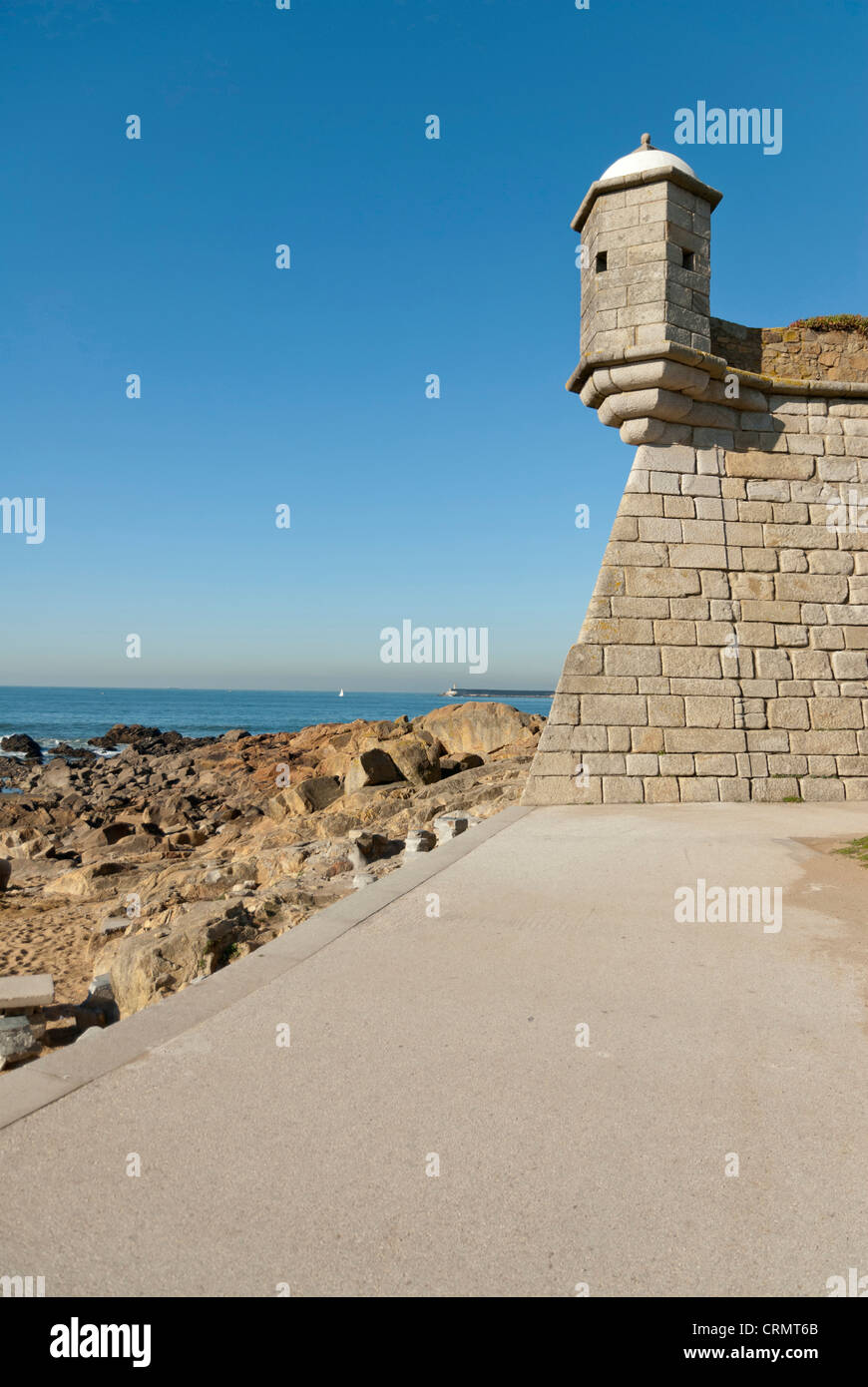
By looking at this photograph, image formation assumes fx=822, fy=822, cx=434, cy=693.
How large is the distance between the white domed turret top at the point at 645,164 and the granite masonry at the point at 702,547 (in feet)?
0.11

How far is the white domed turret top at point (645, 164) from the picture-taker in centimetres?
952

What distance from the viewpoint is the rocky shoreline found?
566 cm

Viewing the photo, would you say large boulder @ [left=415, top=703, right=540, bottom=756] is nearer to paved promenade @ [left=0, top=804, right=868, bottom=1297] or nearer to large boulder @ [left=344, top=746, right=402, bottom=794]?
large boulder @ [left=344, top=746, right=402, bottom=794]

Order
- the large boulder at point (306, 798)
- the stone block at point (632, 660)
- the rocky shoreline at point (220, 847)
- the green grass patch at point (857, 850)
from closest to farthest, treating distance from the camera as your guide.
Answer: the rocky shoreline at point (220, 847)
the green grass patch at point (857, 850)
the stone block at point (632, 660)
the large boulder at point (306, 798)

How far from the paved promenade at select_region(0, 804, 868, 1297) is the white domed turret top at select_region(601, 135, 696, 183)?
29.4 ft

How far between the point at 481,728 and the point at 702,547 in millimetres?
8171

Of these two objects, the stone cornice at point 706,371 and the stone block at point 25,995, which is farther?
the stone cornice at point 706,371

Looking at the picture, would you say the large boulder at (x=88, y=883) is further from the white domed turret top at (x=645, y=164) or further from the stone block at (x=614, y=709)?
the white domed turret top at (x=645, y=164)

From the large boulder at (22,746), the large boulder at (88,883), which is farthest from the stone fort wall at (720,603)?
the large boulder at (22,746)

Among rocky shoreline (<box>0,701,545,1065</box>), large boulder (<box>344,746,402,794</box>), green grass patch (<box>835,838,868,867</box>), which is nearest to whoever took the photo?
rocky shoreline (<box>0,701,545,1065</box>)

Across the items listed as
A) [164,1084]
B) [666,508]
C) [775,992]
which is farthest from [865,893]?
[666,508]

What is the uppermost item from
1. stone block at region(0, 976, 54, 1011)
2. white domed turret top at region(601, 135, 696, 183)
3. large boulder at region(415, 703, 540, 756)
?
white domed turret top at region(601, 135, 696, 183)

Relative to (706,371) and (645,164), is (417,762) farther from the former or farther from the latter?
(645,164)

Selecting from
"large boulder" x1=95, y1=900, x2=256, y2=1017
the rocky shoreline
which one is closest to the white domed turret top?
the rocky shoreline
